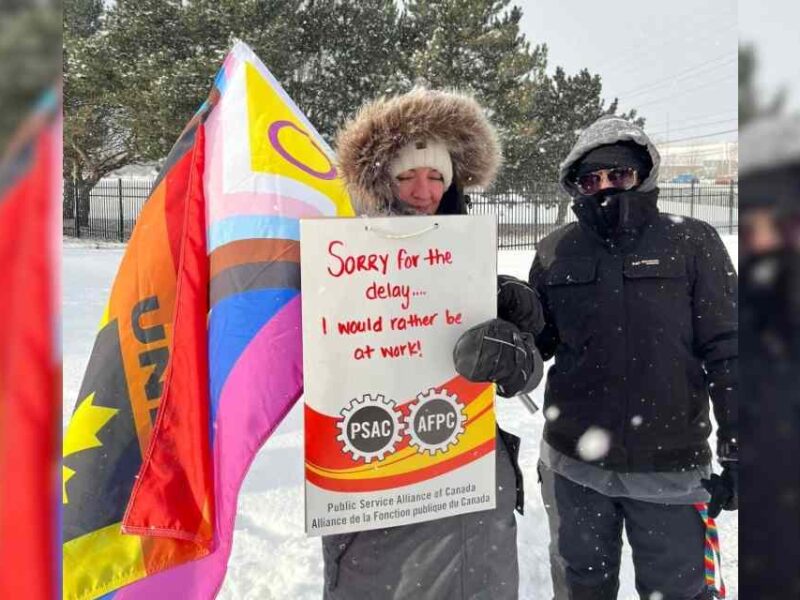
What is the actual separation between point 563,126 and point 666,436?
436 inches

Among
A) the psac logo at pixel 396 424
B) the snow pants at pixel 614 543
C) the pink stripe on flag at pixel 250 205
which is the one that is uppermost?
the pink stripe on flag at pixel 250 205

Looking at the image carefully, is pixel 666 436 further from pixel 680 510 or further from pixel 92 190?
pixel 92 190

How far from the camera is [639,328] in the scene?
61.2 inches

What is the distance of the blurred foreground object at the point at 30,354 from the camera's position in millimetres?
298

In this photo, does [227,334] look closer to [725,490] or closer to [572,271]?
[572,271]

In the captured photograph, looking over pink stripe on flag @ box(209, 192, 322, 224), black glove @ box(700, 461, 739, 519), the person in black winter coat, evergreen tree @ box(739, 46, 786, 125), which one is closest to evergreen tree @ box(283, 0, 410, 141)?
the person in black winter coat

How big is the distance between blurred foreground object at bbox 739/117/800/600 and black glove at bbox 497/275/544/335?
86cm

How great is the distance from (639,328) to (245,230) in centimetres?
95

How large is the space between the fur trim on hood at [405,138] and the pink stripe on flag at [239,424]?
317mm

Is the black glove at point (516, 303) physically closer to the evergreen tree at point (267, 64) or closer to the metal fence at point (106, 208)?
the metal fence at point (106, 208)

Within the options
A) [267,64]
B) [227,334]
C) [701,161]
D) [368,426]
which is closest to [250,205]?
[227,334]

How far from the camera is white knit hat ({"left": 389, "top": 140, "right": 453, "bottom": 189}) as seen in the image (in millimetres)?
1340

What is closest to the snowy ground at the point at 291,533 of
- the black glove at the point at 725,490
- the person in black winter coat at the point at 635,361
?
the black glove at the point at 725,490

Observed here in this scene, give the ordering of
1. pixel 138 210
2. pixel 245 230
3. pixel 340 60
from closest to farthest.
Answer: pixel 245 230, pixel 138 210, pixel 340 60
